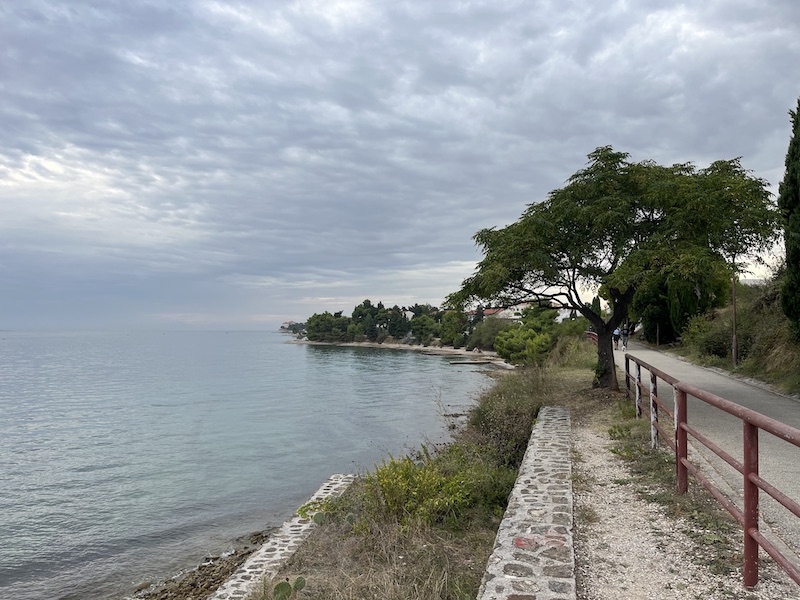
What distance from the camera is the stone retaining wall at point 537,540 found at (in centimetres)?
381

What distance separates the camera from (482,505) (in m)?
7.36

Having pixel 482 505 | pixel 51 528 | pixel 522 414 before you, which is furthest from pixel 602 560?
pixel 51 528

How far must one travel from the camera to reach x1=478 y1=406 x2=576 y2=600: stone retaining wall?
12.5ft

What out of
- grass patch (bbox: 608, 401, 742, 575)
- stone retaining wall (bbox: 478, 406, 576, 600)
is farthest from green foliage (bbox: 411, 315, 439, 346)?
stone retaining wall (bbox: 478, 406, 576, 600)

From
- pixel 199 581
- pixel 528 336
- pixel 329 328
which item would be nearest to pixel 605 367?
pixel 199 581

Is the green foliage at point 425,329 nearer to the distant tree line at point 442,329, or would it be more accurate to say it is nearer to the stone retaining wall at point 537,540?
the distant tree line at point 442,329

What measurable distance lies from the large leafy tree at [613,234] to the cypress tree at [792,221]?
0.60m

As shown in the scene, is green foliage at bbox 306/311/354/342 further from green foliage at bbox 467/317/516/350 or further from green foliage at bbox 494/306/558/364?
green foliage at bbox 494/306/558/364

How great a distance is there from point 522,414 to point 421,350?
92671 mm

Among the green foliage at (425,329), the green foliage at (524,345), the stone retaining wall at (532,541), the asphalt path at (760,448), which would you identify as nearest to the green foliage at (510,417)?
the stone retaining wall at (532,541)

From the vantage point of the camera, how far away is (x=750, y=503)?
3.53m

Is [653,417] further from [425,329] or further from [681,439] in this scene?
[425,329]

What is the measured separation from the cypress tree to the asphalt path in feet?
7.47

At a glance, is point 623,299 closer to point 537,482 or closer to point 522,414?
point 522,414
